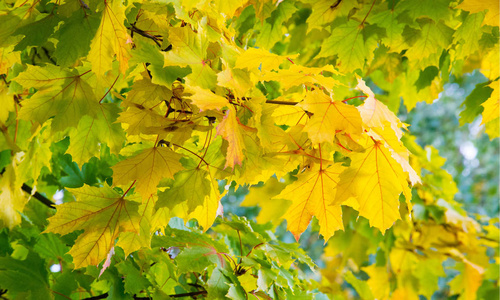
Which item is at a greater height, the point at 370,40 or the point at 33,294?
the point at 370,40

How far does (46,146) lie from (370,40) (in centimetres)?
107

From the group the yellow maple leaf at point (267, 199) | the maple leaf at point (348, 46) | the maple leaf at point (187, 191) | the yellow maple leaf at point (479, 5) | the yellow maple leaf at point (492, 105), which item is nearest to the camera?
the maple leaf at point (187, 191)

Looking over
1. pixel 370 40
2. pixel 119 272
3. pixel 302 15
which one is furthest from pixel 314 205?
pixel 302 15

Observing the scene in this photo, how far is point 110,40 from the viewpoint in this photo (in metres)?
0.87

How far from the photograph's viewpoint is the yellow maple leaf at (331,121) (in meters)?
0.79

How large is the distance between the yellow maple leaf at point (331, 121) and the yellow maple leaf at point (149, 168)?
27 cm

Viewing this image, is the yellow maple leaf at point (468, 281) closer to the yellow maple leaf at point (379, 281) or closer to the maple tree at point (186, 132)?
the yellow maple leaf at point (379, 281)

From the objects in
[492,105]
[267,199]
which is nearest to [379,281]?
[267,199]

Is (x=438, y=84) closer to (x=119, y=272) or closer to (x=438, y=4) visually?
(x=438, y=4)

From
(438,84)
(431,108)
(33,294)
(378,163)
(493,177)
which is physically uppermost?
(378,163)

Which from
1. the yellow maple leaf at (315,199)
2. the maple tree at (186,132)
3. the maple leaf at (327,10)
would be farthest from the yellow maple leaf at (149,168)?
the maple leaf at (327,10)

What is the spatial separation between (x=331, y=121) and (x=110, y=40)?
→ 18.0 inches

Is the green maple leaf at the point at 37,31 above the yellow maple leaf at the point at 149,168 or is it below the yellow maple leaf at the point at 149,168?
above

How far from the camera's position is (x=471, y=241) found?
219 cm
